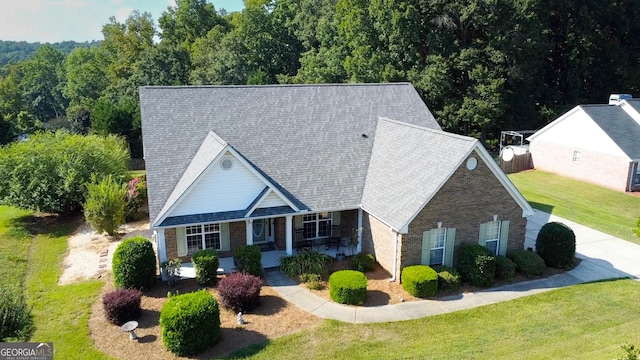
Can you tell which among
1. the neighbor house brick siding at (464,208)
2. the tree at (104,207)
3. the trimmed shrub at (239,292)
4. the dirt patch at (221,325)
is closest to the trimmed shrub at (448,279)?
the neighbor house brick siding at (464,208)

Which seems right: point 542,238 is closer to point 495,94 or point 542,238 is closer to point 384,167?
point 384,167

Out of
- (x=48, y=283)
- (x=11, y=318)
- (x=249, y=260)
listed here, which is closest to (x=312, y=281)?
(x=249, y=260)

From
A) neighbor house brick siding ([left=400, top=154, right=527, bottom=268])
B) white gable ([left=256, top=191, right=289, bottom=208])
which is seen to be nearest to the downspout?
neighbor house brick siding ([left=400, top=154, right=527, bottom=268])

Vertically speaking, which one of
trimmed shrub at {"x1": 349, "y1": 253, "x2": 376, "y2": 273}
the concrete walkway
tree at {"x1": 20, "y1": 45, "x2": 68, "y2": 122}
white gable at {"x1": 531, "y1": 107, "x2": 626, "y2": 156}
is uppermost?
tree at {"x1": 20, "y1": 45, "x2": 68, "y2": 122}

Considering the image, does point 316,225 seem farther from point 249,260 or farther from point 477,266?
point 477,266

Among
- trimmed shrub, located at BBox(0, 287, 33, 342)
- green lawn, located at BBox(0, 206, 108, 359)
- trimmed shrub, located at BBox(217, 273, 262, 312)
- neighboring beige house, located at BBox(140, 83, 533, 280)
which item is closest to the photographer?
trimmed shrub, located at BBox(0, 287, 33, 342)

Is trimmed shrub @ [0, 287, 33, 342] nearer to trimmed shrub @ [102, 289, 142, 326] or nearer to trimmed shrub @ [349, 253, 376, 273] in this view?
trimmed shrub @ [102, 289, 142, 326]
